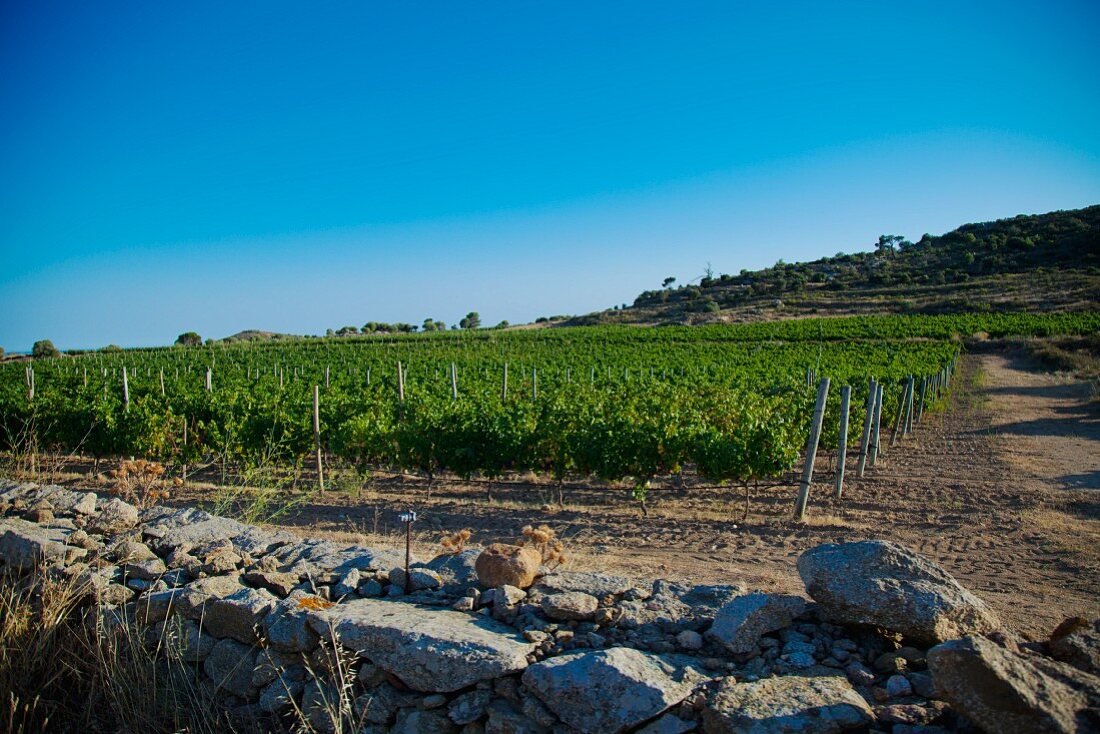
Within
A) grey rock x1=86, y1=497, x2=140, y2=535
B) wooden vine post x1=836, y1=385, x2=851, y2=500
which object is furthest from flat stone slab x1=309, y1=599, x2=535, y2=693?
wooden vine post x1=836, y1=385, x2=851, y2=500

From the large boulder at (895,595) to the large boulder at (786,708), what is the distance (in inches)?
18.2

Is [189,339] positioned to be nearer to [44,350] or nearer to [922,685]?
[44,350]

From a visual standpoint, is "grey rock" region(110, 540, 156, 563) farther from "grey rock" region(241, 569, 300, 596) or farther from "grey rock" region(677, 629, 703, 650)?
"grey rock" region(677, 629, 703, 650)

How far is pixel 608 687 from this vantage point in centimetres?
276

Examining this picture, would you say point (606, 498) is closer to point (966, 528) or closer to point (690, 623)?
point (966, 528)

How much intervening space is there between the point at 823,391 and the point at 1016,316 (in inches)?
2004

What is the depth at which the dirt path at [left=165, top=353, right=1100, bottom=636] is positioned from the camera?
248 inches

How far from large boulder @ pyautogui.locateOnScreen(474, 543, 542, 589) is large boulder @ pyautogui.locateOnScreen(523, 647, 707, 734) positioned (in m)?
0.78

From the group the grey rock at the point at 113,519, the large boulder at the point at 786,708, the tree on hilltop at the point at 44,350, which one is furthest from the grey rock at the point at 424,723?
the tree on hilltop at the point at 44,350

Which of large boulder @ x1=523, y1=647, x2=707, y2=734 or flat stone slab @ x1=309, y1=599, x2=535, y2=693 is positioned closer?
large boulder @ x1=523, y1=647, x2=707, y2=734

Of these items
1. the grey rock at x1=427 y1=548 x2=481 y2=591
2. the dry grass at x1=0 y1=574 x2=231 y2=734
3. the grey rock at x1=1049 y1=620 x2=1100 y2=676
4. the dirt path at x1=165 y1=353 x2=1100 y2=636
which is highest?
the grey rock at x1=1049 y1=620 x2=1100 y2=676

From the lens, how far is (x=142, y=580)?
13.9 ft

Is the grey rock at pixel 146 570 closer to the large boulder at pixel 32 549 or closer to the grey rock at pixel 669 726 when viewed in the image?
the large boulder at pixel 32 549

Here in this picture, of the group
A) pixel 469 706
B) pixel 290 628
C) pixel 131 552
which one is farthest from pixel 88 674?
pixel 469 706
